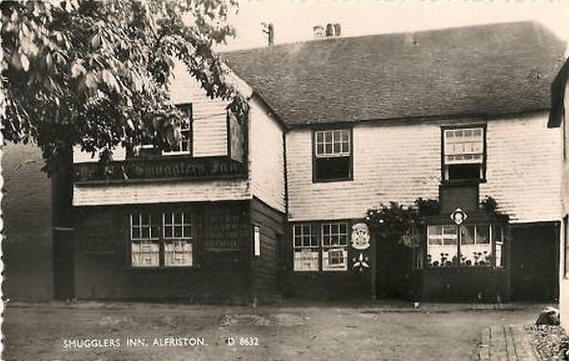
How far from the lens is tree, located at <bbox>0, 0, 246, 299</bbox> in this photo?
5.59 m

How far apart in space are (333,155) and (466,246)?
179 centimetres

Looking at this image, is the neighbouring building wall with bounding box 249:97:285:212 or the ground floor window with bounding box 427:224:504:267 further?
the neighbouring building wall with bounding box 249:97:285:212

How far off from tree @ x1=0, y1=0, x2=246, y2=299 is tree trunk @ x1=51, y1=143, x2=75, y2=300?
96 centimetres

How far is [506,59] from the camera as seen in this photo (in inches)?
328

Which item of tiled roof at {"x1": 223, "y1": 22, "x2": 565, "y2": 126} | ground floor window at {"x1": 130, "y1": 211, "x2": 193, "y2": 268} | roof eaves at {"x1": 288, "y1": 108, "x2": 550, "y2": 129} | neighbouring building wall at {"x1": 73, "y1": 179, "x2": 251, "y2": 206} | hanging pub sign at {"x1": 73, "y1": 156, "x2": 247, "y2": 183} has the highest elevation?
tiled roof at {"x1": 223, "y1": 22, "x2": 565, "y2": 126}

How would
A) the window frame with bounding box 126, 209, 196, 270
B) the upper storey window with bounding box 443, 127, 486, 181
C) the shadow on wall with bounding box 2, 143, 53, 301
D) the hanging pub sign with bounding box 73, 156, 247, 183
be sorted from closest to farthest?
1. the shadow on wall with bounding box 2, 143, 53, 301
2. the hanging pub sign with bounding box 73, 156, 247, 183
3. the upper storey window with bounding box 443, 127, 486, 181
4. the window frame with bounding box 126, 209, 196, 270

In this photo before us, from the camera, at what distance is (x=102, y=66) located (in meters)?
5.78

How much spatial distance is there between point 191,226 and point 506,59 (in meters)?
3.87

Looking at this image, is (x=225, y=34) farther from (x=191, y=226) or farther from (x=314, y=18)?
(x=191, y=226)

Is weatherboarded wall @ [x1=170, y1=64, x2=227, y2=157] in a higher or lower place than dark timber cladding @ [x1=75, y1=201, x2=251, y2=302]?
Result: higher

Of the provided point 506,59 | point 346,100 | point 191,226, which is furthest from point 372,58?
point 191,226

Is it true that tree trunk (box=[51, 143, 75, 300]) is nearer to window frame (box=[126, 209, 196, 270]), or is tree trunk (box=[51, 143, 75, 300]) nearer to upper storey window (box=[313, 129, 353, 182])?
window frame (box=[126, 209, 196, 270])

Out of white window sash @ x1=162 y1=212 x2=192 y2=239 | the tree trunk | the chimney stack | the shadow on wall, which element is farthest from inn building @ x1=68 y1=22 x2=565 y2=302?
the chimney stack

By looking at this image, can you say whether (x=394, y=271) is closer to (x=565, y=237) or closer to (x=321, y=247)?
(x=321, y=247)
